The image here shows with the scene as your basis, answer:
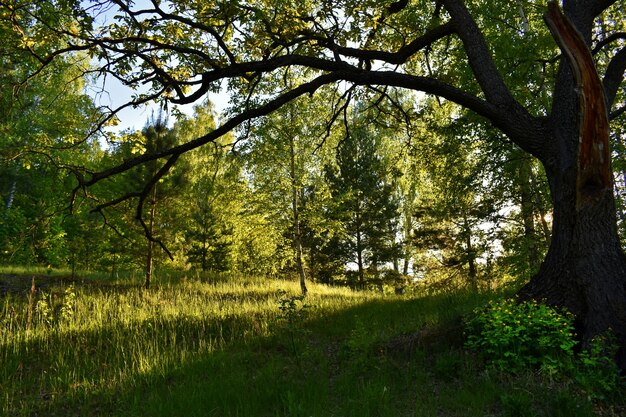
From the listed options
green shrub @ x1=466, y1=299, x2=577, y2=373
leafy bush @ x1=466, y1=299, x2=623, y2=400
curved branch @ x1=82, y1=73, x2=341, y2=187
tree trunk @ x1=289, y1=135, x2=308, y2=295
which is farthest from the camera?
tree trunk @ x1=289, y1=135, x2=308, y2=295

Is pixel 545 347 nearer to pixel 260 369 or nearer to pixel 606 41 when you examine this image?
pixel 260 369

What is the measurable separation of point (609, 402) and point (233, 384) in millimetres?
4132

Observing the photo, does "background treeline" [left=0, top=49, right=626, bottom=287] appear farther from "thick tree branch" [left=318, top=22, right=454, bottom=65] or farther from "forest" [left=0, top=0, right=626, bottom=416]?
"thick tree branch" [left=318, top=22, right=454, bottom=65]

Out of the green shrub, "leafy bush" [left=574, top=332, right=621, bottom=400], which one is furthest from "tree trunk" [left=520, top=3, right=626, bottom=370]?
the green shrub

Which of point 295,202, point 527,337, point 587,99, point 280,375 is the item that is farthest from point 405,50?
point 295,202

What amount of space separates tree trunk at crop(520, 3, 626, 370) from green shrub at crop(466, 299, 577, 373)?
14.2 inches

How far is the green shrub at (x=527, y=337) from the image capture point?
4.29 metres

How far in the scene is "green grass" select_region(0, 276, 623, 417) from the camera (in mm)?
3871

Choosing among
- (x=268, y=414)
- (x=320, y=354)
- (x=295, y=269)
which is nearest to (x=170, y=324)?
(x=320, y=354)

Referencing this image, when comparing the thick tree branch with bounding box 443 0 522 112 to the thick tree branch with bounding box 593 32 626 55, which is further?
the thick tree branch with bounding box 593 32 626 55

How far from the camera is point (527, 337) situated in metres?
4.39

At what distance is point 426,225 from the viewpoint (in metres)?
18.2

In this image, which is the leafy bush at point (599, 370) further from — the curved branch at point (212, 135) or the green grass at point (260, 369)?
the curved branch at point (212, 135)

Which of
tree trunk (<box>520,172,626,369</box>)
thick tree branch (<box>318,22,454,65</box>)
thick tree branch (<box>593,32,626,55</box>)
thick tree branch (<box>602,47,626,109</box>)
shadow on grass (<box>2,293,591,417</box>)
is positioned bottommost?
shadow on grass (<box>2,293,591,417</box>)
